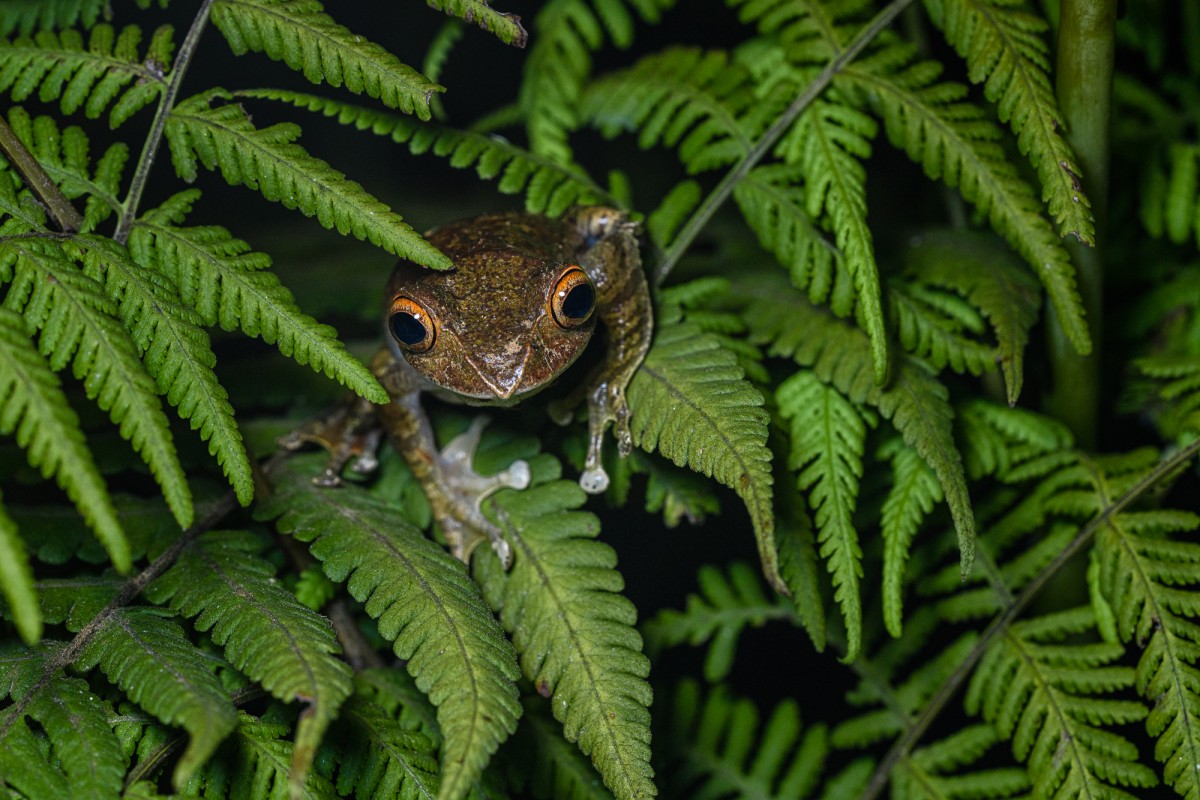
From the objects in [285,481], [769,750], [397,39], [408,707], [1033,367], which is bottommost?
[769,750]

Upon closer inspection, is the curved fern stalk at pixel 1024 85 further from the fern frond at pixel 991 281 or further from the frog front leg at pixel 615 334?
the frog front leg at pixel 615 334

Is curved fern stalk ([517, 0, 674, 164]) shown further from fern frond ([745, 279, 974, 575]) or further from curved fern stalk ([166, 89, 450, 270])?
curved fern stalk ([166, 89, 450, 270])

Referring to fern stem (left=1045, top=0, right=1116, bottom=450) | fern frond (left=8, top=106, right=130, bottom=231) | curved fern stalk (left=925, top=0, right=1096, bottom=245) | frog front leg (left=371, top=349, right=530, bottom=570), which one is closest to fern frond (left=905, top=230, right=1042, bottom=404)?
fern stem (left=1045, top=0, right=1116, bottom=450)

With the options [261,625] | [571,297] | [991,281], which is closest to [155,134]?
[571,297]

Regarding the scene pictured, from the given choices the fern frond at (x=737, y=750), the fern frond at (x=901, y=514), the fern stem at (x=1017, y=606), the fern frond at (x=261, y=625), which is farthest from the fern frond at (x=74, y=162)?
the fern stem at (x=1017, y=606)

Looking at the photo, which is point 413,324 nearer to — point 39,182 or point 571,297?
point 571,297

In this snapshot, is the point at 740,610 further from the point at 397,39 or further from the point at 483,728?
the point at 397,39

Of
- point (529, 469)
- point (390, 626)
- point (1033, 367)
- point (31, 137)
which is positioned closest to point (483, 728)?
point (390, 626)
